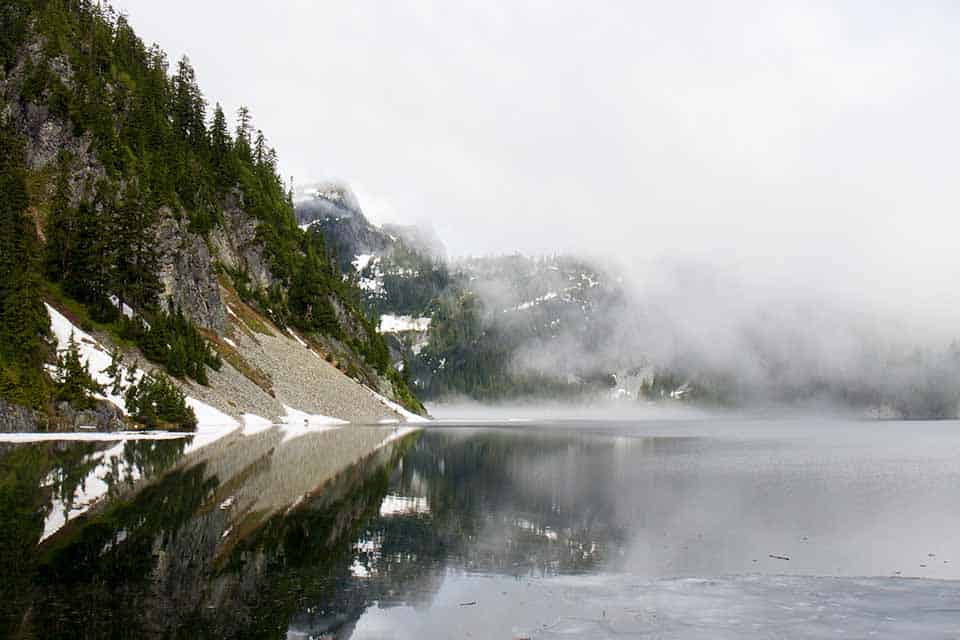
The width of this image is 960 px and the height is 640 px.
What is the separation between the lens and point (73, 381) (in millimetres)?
66688

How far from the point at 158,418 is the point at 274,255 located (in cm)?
7470

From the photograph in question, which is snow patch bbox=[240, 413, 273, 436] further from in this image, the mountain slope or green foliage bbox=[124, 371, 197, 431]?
green foliage bbox=[124, 371, 197, 431]

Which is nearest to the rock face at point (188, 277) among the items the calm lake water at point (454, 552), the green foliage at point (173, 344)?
the green foliage at point (173, 344)

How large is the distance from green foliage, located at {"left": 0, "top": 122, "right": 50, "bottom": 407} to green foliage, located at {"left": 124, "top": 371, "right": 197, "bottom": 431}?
30.1ft

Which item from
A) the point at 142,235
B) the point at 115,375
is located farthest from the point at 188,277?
the point at 115,375

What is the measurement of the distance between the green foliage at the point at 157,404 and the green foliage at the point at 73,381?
17.3 ft

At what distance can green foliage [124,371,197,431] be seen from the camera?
241 ft

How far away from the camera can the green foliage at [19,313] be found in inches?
2444

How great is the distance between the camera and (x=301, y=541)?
78.2 ft

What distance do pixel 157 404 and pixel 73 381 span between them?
9.17 metres

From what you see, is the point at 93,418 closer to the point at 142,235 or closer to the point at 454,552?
the point at 142,235

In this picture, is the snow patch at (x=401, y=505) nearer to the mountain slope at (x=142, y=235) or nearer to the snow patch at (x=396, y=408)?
the mountain slope at (x=142, y=235)

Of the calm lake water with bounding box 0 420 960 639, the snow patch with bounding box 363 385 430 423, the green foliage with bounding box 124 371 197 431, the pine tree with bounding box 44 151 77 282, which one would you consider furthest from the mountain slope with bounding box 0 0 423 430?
the calm lake water with bounding box 0 420 960 639

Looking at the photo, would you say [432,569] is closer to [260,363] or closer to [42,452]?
[42,452]
